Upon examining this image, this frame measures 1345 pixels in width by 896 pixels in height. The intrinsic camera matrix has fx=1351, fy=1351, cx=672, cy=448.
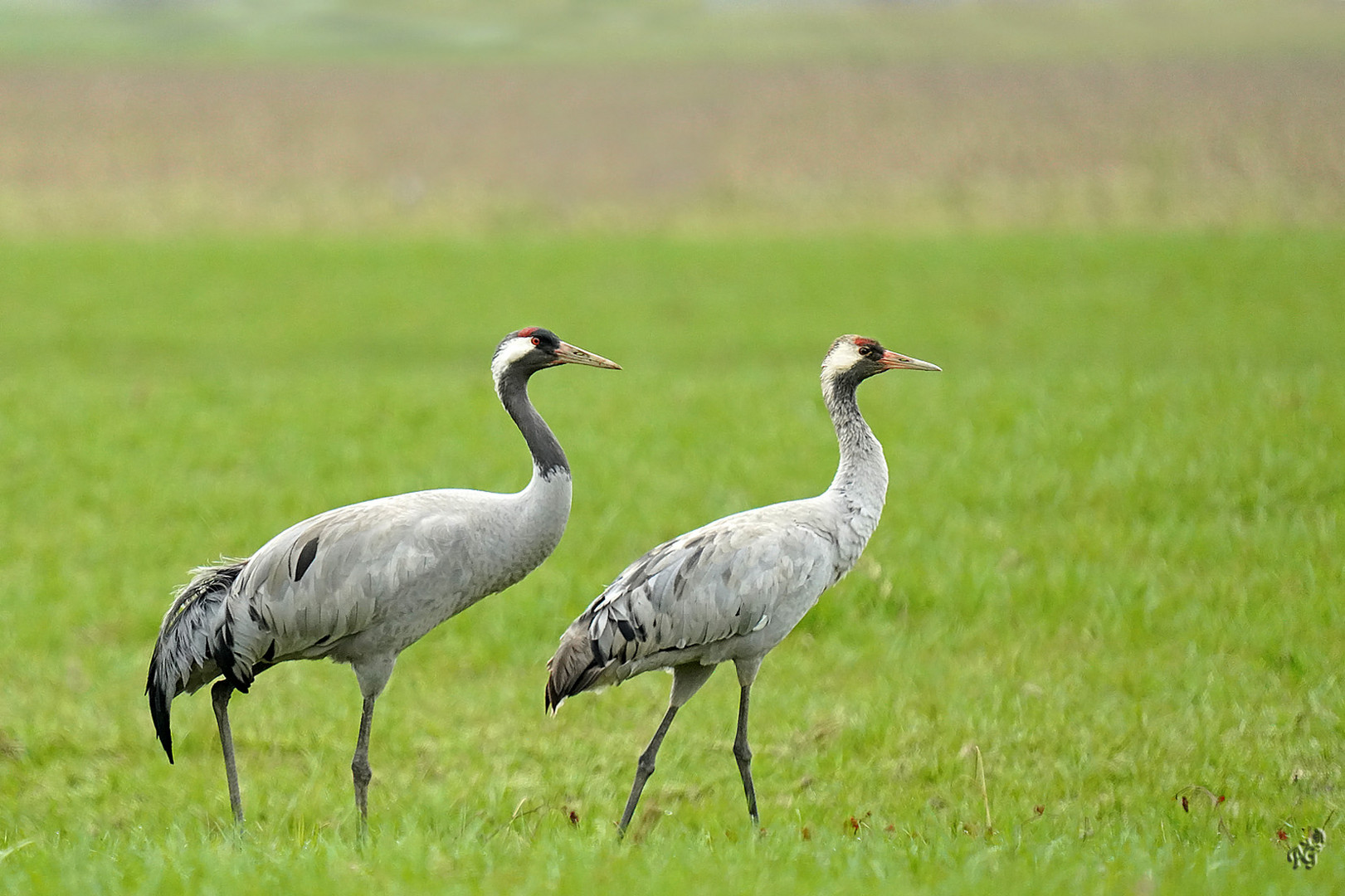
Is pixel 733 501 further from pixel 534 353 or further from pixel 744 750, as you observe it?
pixel 534 353

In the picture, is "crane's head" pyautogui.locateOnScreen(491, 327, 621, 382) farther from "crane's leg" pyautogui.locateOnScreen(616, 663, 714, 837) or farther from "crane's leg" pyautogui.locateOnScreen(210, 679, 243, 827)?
"crane's leg" pyautogui.locateOnScreen(210, 679, 243, 827)

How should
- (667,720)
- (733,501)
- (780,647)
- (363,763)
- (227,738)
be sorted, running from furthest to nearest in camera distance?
1. (733,501)
2. (780,647)
3. (227,738)
4. (363,763)
5. (667,720)

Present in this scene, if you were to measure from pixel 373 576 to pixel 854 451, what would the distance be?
1.88 metres

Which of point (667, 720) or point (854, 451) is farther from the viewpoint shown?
point (854, 451)

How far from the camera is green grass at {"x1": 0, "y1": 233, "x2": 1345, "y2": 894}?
4.65m

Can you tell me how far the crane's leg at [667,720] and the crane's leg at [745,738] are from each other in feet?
0.45

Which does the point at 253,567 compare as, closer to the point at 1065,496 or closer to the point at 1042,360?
the point at 1065,496

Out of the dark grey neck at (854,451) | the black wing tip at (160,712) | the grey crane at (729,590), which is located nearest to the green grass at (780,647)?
the black wing tip at (160,712)

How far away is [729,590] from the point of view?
192 inches

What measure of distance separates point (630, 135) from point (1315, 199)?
19627 millimetres

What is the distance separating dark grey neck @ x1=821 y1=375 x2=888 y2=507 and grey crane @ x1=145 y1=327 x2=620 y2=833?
0.93 meters

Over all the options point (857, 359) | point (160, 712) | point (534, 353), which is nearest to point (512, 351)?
point (534, 353)

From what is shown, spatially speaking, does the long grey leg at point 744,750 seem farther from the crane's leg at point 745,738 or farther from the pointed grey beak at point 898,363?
the pointed grey beak at point 898,363

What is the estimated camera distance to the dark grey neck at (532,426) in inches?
199
